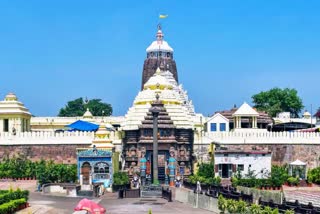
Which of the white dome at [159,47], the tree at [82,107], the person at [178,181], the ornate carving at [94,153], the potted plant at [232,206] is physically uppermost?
the white dome at [159,47]

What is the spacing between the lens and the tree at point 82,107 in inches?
3789

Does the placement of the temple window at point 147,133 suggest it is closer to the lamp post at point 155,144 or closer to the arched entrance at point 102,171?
the lamp post at point 155,144

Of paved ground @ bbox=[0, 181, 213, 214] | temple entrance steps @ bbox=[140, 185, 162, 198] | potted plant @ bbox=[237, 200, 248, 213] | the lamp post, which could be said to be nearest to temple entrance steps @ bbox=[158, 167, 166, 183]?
the lamp post

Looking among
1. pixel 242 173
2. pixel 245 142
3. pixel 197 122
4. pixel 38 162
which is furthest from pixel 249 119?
pixel 38 162

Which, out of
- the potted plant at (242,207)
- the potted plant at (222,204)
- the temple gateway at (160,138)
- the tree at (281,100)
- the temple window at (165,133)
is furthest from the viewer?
the tree at (281,100)

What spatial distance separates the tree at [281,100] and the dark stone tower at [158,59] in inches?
718

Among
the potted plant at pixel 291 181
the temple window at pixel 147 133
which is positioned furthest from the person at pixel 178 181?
the potted plant at pixel 291 181

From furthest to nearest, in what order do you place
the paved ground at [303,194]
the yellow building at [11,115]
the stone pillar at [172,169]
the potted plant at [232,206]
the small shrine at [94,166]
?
the yellow building at [11,115], the stone pillar at [172,169], the small shrine at [94,166], the paved ground at [303,194], the potted plant at [232,206]

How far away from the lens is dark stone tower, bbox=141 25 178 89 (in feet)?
234

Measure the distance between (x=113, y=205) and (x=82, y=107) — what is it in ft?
201

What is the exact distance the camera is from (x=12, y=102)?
5644 cm

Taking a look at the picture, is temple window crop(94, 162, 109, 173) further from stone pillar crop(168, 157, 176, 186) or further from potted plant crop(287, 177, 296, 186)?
potted plant crop(287, 177, 296, 186)

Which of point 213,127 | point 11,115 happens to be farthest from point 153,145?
point 213,127

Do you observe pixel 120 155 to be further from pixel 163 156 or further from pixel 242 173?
pixel 242 173
